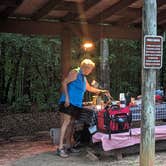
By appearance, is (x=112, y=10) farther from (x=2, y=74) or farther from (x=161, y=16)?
(x=2, y=74)

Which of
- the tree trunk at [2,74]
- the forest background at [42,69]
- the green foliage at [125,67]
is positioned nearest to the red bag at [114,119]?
the forest background at [42,69]

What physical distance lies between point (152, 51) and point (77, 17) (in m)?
3.50

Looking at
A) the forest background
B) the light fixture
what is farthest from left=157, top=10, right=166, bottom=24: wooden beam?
the forest background

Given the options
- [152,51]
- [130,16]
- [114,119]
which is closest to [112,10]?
[130,16]

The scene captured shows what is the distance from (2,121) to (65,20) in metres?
4.73

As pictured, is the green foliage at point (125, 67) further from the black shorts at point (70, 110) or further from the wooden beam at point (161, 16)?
the black shorts at point (70, 110)

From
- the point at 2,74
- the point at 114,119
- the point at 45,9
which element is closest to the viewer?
the point at 114,119

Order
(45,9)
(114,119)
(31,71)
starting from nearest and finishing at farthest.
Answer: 1. (114,119)
2. (45,9)
3. (31,71)

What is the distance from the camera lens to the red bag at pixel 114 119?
5.76 m

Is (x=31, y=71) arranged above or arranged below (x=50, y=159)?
above

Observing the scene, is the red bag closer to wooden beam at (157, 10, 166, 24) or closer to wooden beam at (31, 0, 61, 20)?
wooden beam at (31, 0, 61, 20)

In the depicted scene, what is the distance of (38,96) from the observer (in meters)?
14.0

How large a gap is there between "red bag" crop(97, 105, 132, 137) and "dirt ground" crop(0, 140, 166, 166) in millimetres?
451

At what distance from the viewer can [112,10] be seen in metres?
6.93
